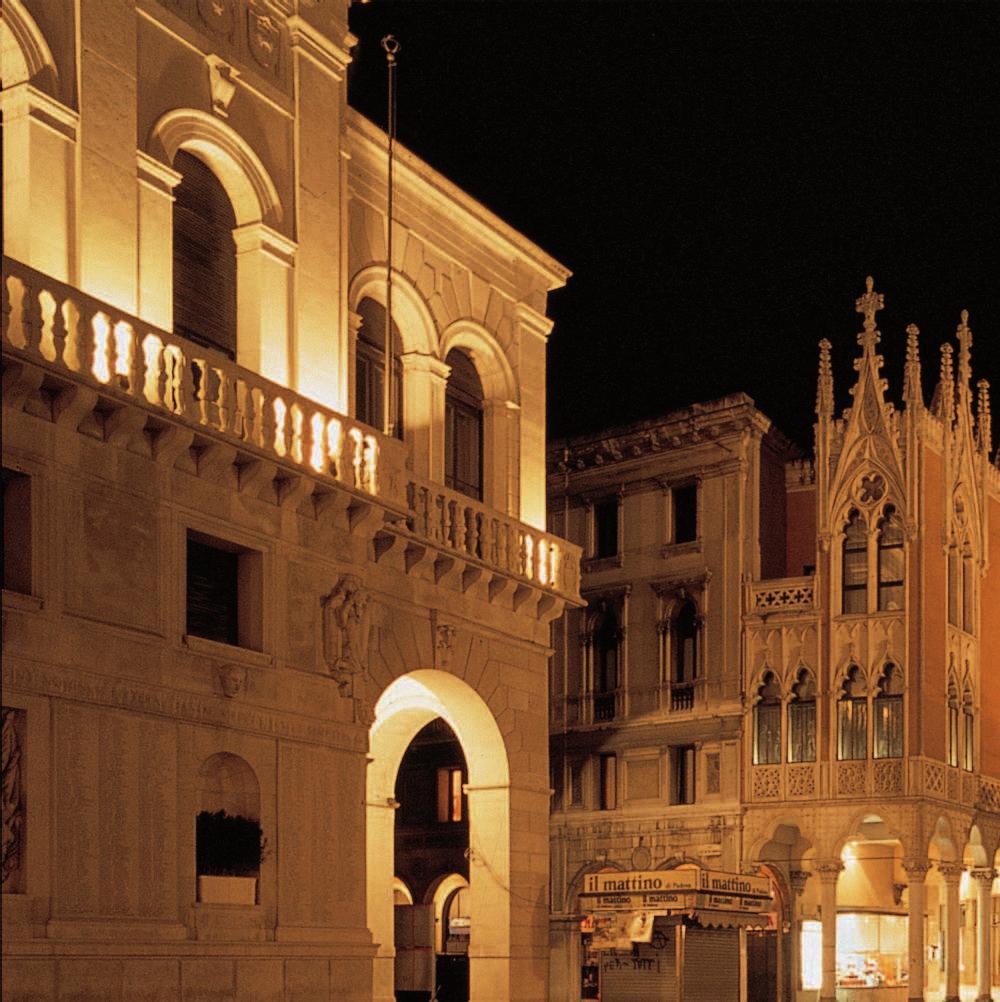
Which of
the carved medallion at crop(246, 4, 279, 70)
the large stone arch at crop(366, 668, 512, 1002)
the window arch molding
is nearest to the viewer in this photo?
the carved medallion at crop(246, 4, 279, 70)

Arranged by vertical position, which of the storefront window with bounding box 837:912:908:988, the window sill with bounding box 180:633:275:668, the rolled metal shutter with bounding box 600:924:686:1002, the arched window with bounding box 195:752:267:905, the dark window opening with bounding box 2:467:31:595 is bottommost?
the storefront window with bounding box 837:912:908:988

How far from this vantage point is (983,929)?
134 ft

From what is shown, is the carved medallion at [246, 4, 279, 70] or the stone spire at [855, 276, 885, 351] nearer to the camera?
the carved medallion at [246, 4, 279, 70]

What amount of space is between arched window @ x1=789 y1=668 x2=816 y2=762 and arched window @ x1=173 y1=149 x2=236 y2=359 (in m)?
22.1

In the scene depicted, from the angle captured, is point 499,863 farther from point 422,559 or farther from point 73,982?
point 73,982

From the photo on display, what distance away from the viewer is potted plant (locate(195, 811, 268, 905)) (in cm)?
1808

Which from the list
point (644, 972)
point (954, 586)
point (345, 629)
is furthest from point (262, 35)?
point (954, 586)

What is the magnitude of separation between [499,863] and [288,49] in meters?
10.8

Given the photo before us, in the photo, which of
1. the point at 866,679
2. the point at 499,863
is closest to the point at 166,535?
the point at 499,863

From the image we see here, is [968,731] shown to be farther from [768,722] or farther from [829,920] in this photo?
[829,920]

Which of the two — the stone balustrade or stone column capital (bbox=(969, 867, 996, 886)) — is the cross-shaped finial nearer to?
the stone balustrade

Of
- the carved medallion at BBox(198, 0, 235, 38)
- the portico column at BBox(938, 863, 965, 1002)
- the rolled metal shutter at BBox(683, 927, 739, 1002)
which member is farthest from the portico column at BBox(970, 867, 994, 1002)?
the carved medallion at BBox(198, 0, 235, 38)

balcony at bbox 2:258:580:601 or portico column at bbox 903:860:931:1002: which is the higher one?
balcony at bbox 2:258:580:601

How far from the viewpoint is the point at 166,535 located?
17766 millimetres
